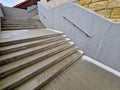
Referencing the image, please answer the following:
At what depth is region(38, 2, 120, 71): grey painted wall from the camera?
93.0 inches

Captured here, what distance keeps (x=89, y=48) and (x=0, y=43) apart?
2336mm

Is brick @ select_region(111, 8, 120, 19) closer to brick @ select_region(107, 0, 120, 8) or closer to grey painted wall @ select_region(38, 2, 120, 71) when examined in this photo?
brick @ select_region(107, 0, 120, 8)

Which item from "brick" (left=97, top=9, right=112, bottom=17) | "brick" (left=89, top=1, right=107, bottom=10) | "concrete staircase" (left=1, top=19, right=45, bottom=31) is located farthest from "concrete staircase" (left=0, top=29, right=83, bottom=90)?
"concrete staircase" (left=1, top=19, right=45, bottom=31)

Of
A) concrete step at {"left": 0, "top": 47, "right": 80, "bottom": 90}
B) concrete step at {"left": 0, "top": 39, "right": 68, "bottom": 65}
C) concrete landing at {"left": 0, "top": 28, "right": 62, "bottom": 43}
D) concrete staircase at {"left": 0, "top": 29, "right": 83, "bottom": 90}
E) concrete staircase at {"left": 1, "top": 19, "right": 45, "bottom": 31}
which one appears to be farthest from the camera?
concrete staircase at {"left": 1, "top": 19, "right": 45, "bottom": 31}

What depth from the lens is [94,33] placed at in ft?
8.87

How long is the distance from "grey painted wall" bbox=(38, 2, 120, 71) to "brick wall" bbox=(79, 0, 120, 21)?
28cm

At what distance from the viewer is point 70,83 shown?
6.40 feet

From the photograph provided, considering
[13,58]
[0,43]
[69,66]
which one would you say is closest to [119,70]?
[69,66]

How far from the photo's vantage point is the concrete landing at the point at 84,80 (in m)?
1.87

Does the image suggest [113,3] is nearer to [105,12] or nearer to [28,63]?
[105,12]

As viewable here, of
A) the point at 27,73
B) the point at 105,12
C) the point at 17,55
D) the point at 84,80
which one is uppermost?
the point at 105,12

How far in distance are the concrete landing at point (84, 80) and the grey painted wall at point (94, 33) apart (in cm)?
40

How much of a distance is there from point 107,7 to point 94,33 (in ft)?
2.47

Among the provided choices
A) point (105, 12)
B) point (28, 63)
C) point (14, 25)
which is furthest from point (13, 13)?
point (105, 12)
